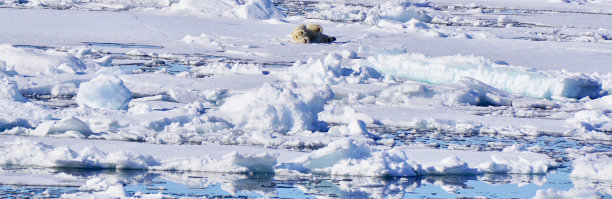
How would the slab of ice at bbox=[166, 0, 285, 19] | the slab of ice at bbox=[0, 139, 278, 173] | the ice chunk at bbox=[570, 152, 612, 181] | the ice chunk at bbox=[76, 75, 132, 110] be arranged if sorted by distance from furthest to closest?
the slab of ice at bbox=[166, 0, 285, 19], the ice chunk at bbox=[76, 75, 132, 110], the ice chunk at bbox=[570, 152, 612, 181], the slab of ice at bbox=[0, 139, 278, 173]

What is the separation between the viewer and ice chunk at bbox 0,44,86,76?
867 cm

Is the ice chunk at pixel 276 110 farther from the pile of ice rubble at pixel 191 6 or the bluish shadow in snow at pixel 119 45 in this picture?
the pile of ice rubble at pixel 191 6

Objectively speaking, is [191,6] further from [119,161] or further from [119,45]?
[119,161]

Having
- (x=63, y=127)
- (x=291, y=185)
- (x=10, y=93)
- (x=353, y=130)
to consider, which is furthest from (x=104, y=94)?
(x=291, y=185)

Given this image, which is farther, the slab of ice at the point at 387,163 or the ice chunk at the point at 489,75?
the ice chunk at the point at 489,75

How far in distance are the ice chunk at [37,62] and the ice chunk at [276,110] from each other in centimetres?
250

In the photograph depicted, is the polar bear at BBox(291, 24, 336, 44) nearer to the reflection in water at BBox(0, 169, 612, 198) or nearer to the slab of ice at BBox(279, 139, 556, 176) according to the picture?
the slab of ice at BBox(279, 139, 556, 176)

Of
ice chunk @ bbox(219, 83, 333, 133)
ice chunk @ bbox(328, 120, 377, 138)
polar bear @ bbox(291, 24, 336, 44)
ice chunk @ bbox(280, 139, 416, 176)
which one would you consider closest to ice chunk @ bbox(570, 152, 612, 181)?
ice chunk @ bbox(280, 139, 416, 176)

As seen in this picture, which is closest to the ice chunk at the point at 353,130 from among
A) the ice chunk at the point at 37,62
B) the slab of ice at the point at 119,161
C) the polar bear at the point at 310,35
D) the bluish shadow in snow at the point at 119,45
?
the slab of ice at the point at 119,161

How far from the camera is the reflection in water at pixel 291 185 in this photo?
4578 millimetres

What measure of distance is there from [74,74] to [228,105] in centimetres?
→ 225

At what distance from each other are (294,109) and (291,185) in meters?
1.64

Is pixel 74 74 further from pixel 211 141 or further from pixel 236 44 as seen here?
pixel 236 44

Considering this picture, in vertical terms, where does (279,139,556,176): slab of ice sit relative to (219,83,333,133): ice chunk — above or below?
below
